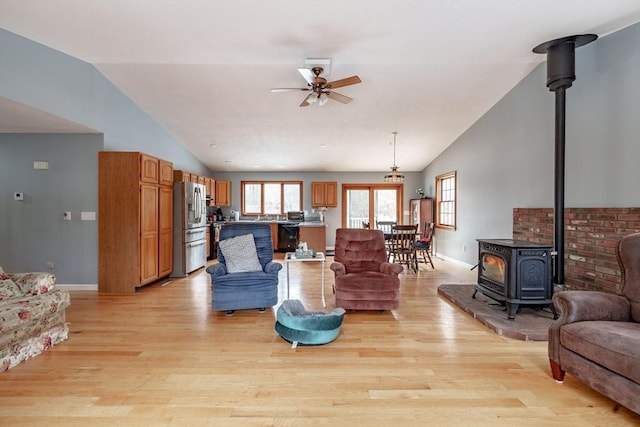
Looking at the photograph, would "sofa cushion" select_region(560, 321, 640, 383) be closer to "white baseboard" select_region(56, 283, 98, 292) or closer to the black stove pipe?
the black stove pipe

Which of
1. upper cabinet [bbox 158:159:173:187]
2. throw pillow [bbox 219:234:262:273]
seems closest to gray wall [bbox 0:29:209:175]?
upper cabinet [bbox 158:159:173:187]

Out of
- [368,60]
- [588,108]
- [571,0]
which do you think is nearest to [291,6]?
[368,60]

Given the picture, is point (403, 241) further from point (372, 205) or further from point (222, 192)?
point (222, 192)

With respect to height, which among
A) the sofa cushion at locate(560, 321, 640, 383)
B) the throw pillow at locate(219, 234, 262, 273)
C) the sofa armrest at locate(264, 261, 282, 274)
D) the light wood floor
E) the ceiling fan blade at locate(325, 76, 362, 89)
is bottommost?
the light wood floor

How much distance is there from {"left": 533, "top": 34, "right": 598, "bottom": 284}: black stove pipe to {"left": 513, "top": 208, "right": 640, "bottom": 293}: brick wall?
1.04ft

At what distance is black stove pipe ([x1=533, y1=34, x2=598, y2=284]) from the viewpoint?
316 centimetres

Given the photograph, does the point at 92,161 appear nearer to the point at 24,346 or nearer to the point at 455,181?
the point at 24,346

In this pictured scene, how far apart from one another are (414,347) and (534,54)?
372 centimetres

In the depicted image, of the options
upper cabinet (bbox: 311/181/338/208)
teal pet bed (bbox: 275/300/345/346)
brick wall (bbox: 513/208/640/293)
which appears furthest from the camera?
upper cabinet (bbox: 311/181/338/208)

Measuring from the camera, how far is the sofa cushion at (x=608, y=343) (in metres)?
1.65

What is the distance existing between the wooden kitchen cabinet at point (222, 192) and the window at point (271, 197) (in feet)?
1.62

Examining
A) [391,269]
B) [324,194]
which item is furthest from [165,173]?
[324,194]

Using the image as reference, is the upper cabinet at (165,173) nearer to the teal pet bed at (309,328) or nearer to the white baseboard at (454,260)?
the teal pet bed at (309,328)

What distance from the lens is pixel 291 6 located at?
2.63 m
